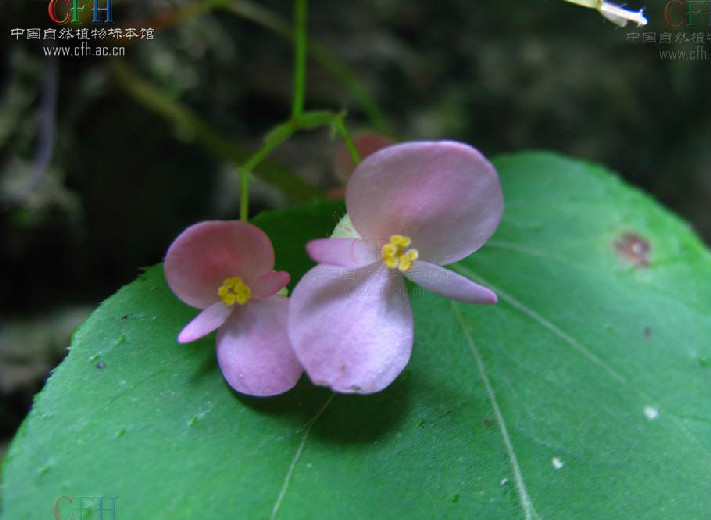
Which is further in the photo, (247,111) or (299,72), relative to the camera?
(247,111)

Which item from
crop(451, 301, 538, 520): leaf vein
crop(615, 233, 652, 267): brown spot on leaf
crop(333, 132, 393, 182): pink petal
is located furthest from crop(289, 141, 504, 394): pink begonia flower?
crop(615, 233, 652, 267): brown spot on leaf

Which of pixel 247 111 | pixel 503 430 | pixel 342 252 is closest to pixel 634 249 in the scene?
pixel 503 430

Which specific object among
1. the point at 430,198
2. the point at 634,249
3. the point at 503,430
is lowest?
the point at 503,430

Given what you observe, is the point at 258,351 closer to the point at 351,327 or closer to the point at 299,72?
the point at 351,327

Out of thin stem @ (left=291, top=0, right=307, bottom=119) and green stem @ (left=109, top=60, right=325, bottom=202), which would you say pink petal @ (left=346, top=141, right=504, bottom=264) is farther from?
green stem @ (left=109, top=60, right=325, bottom=202)

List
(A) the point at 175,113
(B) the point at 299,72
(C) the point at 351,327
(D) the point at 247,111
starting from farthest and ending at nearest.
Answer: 1. (D) the point at 247,111
2. (A) the point at 175,113
3. (B) the point at 299,72
4. (C) the point at 351,327

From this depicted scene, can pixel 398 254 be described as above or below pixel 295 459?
above

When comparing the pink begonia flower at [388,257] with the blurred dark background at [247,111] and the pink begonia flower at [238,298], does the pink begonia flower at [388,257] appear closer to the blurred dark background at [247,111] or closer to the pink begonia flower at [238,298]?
the pink begonia flower at [238,298]

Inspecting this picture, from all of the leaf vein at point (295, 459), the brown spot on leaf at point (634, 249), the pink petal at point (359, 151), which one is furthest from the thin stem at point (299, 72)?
the brown spot on leaf at point (634, 249)
